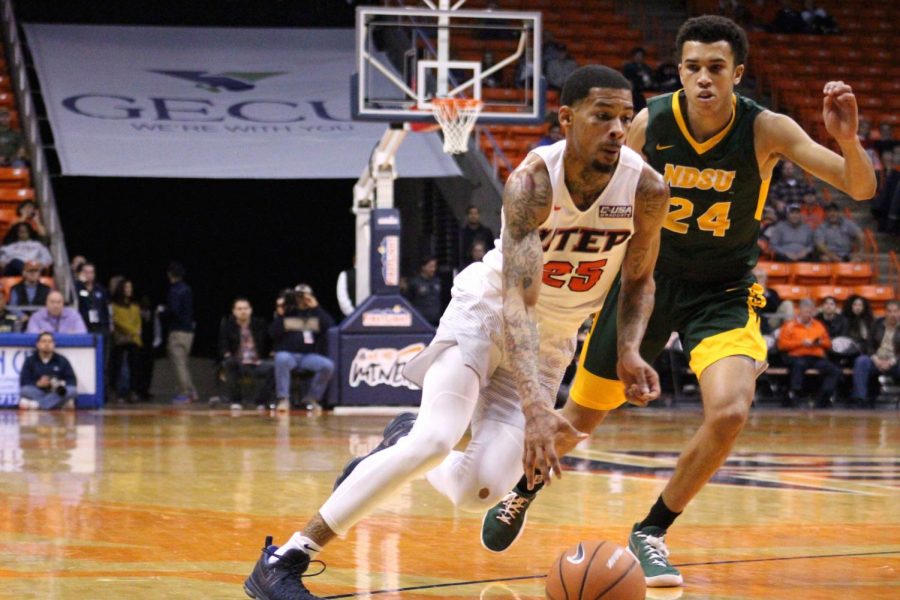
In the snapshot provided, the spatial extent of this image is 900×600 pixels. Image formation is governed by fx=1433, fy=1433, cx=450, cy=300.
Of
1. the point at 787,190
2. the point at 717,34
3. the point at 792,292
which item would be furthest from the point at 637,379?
the point at 787,190

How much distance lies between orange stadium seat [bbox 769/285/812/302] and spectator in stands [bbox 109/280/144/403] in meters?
8.30

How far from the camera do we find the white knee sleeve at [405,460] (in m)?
4.77

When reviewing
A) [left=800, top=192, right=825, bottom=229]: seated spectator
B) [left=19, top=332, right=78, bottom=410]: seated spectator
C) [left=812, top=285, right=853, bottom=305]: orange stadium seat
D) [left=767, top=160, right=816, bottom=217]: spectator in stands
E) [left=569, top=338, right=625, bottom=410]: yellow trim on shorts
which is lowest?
[left=19, top=332, right=78, bottom=410]: seated spectator

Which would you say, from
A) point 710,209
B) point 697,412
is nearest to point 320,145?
point 697,412

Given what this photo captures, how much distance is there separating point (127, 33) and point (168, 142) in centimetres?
368

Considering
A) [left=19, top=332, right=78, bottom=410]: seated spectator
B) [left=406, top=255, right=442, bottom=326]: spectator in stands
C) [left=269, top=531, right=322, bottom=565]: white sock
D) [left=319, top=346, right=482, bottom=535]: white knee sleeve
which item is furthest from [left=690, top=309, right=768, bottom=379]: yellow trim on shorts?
[left=406, top=255, right=442, bottom=326]: spectator in stands

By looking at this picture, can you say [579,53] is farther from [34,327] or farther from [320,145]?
[34,327]

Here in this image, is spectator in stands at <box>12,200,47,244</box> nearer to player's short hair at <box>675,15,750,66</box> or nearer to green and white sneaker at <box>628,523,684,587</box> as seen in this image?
player's short hair at <box>675,15,750,66</box>

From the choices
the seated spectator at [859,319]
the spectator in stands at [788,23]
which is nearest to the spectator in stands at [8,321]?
the seated spectator at [859,319]

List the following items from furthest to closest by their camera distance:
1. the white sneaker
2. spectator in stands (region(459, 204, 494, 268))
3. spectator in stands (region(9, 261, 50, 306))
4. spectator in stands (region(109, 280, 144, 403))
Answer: spectator in stands (region(109, 280, 144, 403)), spectator in stands (region(459, 204, 494, 268)), spectator in stands (region(9, 261, 50, 306)), the white sneaker

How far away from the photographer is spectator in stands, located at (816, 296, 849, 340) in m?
18.1

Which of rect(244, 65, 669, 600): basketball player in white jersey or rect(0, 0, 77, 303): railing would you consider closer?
rect(244, 65, 669, 600): basketball player in white jersey

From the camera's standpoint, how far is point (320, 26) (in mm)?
23578

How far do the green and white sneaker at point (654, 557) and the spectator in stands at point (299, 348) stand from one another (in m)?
10.6
